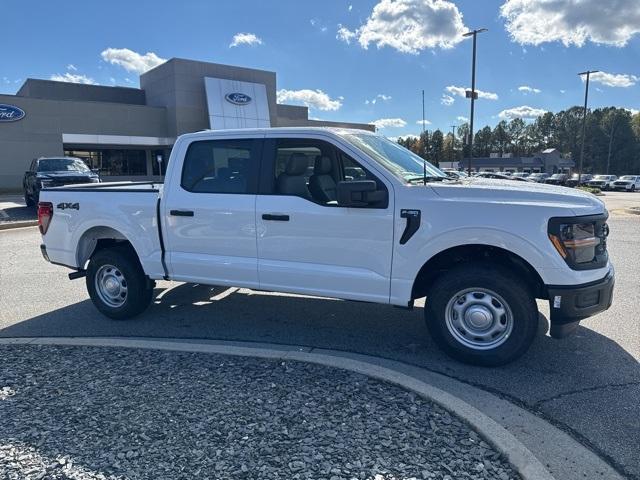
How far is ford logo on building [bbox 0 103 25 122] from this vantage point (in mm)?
33844

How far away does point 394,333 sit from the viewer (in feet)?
16.6

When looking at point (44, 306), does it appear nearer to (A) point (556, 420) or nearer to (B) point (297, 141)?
(B) point (297, 141)

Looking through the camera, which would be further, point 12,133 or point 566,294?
point 12,133

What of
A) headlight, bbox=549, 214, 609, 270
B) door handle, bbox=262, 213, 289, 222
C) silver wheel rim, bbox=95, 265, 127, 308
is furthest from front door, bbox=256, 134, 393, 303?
silver wheel rim, bbox=95, 265, 127, 308

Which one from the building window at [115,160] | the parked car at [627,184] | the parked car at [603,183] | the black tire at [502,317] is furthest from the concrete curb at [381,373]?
the parked car at [603,183]

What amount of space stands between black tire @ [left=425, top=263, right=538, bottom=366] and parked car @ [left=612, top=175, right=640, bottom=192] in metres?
53.1

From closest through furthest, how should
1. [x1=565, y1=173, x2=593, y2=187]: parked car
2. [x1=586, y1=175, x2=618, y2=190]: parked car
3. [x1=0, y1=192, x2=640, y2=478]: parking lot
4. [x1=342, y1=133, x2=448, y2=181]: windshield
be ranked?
[x1=0, y1=192, x2=640, y2=478]: parking lot
[x1=342, y1=133, x2=448, y2=181]: windshield
[x1=565, y1=173, x2=593, y2=187]: parked car
[x1=586, y1=175, x2=618, y2=190]: parked car

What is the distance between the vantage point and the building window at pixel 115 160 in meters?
41.2

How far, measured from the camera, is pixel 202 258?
5.08m

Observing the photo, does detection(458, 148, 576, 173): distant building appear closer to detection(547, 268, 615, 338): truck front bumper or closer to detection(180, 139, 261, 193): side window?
detection(180, 139, 261, 193): side window

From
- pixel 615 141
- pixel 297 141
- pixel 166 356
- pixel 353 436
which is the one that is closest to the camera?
pixel 353 436

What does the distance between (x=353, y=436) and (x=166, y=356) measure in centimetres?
208

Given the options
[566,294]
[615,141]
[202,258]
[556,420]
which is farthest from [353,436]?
[615,141]

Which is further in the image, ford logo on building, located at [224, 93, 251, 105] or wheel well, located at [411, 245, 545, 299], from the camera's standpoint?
ford logo on building, located at [224, 93, 251, 105]
